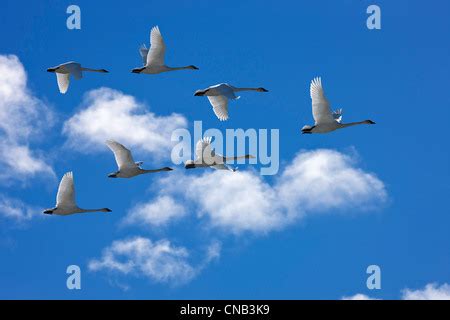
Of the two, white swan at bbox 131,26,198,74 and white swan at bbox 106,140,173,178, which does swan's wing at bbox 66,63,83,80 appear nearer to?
white swan at bbox 131,26,198,74

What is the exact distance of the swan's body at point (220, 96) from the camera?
41125 millimetres

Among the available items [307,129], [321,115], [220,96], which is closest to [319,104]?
[321,115]

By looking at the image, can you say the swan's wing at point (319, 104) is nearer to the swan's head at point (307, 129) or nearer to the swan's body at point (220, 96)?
the swan's head at point (307, 129)

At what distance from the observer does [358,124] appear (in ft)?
138

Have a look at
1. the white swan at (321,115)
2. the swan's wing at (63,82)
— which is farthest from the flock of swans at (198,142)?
the swan's wing at (63,82)

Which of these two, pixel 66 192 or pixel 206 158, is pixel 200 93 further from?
pixel 66 192

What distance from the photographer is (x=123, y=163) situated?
40.9 meters

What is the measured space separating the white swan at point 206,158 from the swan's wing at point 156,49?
4.46 m

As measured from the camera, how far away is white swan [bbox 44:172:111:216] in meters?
39.9

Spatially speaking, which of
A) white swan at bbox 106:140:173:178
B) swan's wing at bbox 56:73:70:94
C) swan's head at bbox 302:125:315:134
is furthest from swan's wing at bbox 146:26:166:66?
swan's head at bbox 302:125:315:134

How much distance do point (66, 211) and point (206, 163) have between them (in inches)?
233

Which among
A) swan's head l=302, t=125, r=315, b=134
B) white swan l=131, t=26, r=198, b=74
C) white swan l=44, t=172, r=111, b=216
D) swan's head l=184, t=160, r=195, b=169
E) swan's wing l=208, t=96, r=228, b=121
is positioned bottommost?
white swan l=44, t=172, r=111, b=216
